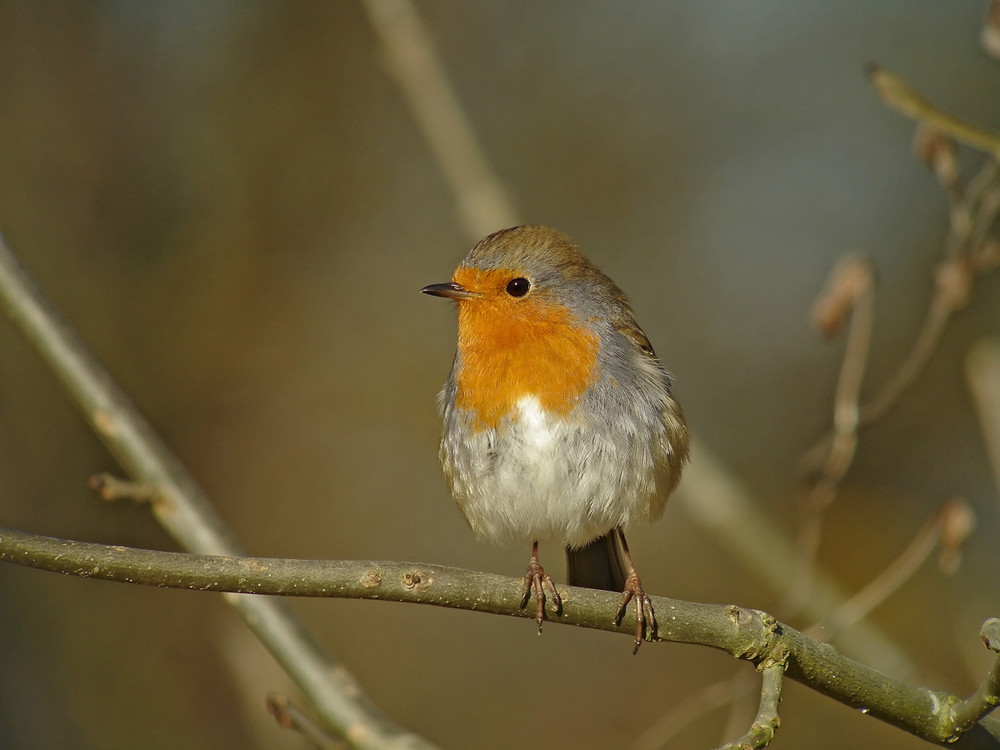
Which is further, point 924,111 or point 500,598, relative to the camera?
point 924,111

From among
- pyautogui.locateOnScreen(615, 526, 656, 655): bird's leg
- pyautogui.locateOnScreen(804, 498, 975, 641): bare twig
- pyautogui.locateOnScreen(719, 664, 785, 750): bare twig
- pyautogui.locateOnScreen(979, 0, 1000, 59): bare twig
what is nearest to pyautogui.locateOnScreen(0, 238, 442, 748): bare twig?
pyautogui.locateOnScreen(615, 526, 656, 655): bird's leg

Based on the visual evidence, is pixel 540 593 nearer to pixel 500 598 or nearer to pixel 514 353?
pixel 500 598

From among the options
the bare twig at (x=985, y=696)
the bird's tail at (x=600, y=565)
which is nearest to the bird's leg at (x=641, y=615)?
the bare twig at (x=985, y=696)

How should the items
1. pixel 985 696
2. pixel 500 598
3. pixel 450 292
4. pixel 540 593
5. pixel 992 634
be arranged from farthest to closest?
pixel 450 292, pixel 540 593, pixel 500 598, pixel 985 696, pixel 992 634

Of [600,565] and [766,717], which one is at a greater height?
[600,565]

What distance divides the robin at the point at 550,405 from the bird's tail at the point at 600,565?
128 millimetres

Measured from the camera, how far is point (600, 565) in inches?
142

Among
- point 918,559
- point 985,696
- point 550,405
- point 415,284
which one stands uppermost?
point 415,284

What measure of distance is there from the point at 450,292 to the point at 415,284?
293cm

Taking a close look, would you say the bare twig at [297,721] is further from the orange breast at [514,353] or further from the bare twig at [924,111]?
the bare twig at [924,111]

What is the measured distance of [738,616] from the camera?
7.41 ft

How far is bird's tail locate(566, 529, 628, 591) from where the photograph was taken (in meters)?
3.56

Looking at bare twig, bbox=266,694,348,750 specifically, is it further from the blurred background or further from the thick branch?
the blurred background

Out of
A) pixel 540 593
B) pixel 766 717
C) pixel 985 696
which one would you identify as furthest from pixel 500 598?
pixel 985 696
